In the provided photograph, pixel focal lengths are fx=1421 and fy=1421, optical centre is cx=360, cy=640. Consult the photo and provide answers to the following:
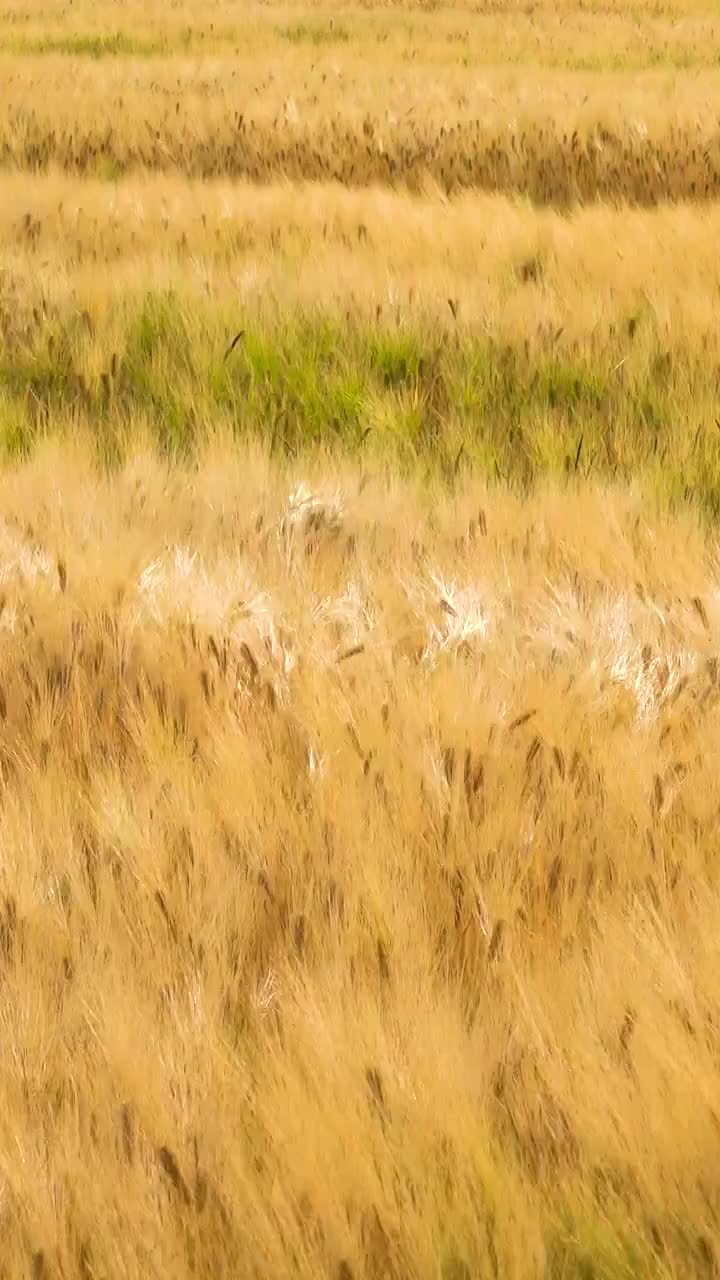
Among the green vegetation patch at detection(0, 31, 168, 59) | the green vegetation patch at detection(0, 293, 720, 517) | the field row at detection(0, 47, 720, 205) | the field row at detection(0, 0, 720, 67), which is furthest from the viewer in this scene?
the green vegetation patch at detection(0, 31, 168, 59)

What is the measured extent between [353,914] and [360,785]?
0.24 metres

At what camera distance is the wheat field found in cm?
99

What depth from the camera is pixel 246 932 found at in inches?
51.7

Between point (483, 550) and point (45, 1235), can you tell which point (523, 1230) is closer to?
point (45, 1235)

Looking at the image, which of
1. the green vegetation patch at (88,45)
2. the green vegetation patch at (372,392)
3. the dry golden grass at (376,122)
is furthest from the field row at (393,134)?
the green vegetation patch at (88,45)

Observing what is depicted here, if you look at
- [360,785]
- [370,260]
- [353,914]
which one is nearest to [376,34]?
[370,260]

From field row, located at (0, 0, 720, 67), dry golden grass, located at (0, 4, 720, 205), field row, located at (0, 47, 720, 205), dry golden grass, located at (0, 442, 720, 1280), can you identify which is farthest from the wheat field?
field row, located at (0, 0, 720, 67)

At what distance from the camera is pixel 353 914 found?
131 centimetres

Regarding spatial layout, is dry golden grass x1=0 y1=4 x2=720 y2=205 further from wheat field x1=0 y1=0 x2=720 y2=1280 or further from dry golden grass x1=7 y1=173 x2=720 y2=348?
wheat field x1=0 y1=0 x2=720 y2=1280

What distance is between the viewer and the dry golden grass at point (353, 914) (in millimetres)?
979

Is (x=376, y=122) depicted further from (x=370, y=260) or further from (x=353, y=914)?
(x=353, y=914)

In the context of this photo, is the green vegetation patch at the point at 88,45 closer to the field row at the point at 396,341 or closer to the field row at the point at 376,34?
the field row at the point at 376,34

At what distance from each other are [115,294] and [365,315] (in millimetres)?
800

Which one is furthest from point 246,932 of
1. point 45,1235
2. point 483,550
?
point 483,550
